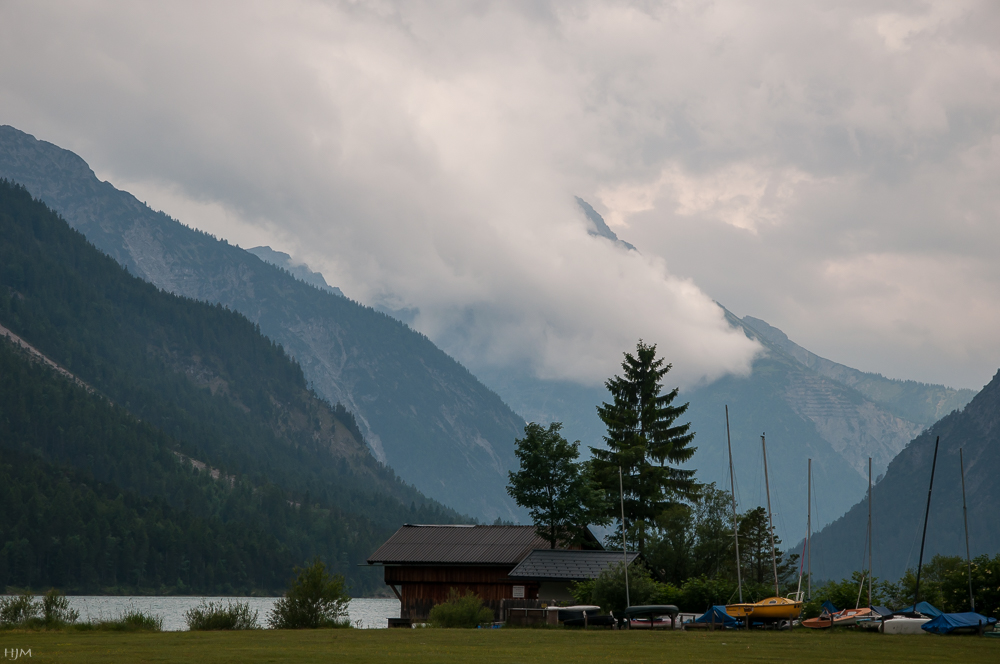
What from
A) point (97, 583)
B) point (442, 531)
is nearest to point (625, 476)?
point (442, 531)

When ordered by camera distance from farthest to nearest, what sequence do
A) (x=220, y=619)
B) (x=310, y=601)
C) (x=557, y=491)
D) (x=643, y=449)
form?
(x=643, y=449), (x=557, y=491), (x=310, y=601), (x=220, y=619)

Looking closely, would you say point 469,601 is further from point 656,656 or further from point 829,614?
point 656,656

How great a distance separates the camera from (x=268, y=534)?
7859 inches

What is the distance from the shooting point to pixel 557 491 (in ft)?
188

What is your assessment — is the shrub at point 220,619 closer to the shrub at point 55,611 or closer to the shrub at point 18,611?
the shrub at point 55,611

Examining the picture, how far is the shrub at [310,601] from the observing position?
40.2 metres

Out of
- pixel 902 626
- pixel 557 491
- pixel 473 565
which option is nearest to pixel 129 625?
pixel 473 565

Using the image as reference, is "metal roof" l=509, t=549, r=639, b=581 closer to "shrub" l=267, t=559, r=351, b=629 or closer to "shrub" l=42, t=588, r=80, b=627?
"shrub" l=267, t=559, r=351, b=629

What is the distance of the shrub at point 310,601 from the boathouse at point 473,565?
37.1ft

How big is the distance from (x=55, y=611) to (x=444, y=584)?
2307 centimetres

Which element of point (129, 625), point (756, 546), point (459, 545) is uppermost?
point (459, 545)

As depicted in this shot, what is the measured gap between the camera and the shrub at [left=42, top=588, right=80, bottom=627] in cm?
3688

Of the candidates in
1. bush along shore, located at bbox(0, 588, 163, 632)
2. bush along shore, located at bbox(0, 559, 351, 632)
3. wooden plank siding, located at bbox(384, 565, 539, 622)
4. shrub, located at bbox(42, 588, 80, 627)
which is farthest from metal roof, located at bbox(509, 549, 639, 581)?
shrub, located at bbox(42, 588, 80, 627)

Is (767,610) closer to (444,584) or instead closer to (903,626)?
(903,626)
